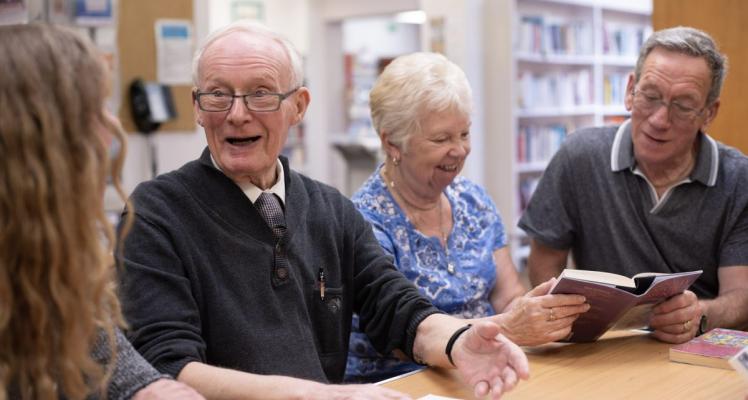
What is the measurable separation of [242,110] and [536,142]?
577 centimetres

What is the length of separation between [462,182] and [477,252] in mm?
292

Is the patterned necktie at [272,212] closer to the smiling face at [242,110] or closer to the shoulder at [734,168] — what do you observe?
the smiling face at [242,110]

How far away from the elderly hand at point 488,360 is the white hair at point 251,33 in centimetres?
73

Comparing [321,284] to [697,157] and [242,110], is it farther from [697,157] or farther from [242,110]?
[697,157]

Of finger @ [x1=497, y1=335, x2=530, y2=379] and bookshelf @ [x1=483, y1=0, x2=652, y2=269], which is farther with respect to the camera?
bookshelf @ [x1=483, y1=0, x2=652, y2=269]

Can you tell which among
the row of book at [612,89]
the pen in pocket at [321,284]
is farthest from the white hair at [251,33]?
the row of book at [612,89]

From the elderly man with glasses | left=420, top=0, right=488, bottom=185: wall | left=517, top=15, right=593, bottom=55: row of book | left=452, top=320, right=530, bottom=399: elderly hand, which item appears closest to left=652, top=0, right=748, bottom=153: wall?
the elderly man with glasses

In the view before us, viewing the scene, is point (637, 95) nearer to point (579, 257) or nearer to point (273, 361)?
point (579, 257)

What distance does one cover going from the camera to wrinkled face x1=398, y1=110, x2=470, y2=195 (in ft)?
8.25

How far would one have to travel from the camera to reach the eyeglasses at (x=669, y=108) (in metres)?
2.53

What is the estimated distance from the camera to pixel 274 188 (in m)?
1.99

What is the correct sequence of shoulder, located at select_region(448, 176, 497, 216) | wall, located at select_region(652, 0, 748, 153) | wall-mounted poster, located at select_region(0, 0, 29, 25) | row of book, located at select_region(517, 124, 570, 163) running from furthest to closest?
1. row of book, located at select_region(517, 124, 570, 163)
2. wall-mounted poster, located at select_region(0, 0, 29, 25)
3. wall, located at select_region(652, 0, 748, 153)
4. shoulder, located at select_region(448, 176, 497, 216)

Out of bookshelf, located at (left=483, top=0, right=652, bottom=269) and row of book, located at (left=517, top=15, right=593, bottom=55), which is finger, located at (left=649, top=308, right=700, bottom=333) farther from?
row of book, located at (left=517, top=15, right=593, bottom=55)

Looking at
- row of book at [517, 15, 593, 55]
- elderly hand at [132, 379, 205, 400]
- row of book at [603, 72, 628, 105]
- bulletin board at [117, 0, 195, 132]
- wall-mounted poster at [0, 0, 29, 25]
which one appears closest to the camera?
elderly hand at [132, 379, 205, 400]
